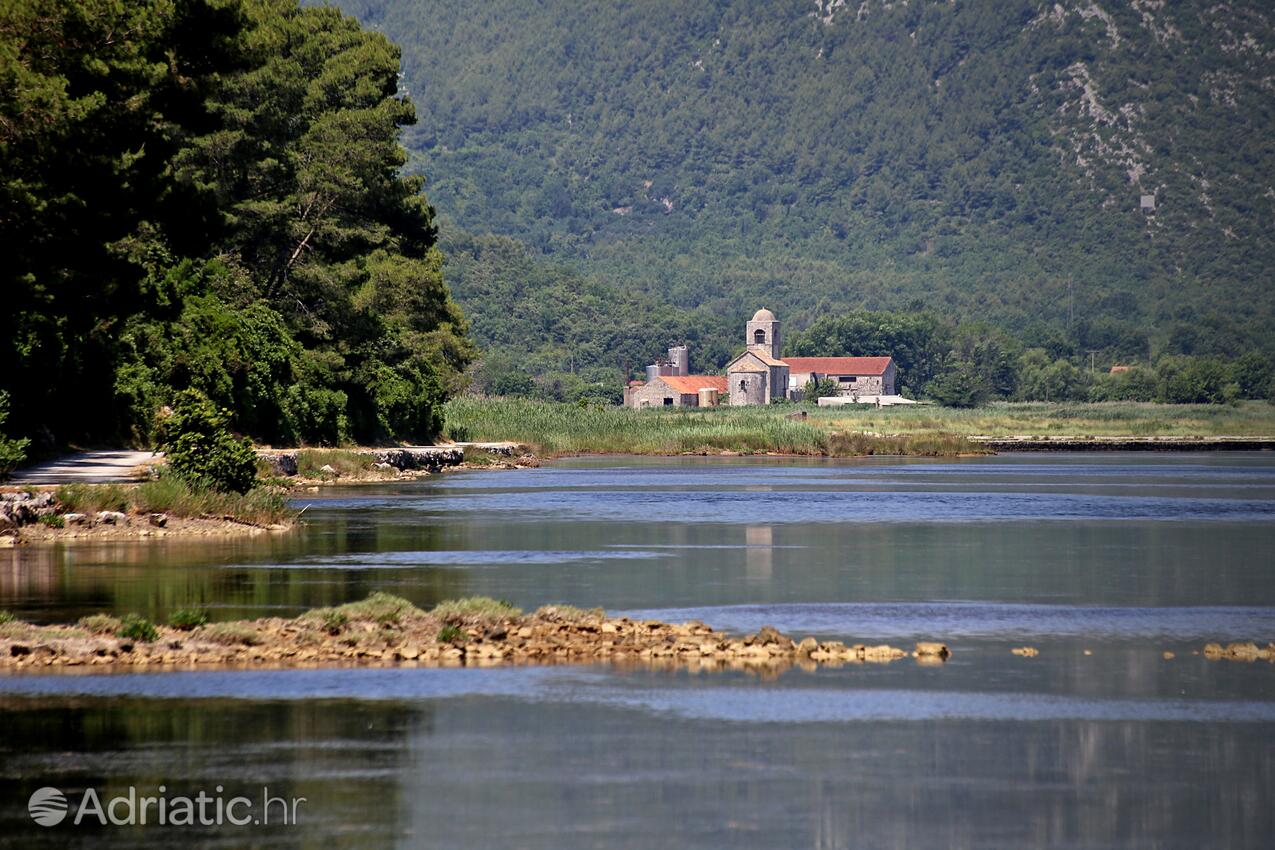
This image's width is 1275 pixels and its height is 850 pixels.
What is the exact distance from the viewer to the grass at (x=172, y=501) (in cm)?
3566

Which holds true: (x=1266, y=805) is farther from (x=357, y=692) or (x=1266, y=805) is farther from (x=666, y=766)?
(x=357, y=692)

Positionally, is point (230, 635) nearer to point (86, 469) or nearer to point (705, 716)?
point (705, 716)

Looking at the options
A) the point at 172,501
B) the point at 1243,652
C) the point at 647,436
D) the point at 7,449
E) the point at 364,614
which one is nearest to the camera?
the point at 1243,652

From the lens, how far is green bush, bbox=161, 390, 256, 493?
124 ft

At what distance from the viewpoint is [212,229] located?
4388cm

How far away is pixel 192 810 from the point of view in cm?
1384

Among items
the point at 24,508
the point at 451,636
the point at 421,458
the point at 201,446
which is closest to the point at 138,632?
the point at 451,636

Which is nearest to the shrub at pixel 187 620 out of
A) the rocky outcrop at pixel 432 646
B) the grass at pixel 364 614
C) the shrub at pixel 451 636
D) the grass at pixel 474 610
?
the rocky outcrop at pixel 432 646

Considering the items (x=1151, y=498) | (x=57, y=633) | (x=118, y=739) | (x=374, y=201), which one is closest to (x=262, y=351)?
(x=374, y=201)

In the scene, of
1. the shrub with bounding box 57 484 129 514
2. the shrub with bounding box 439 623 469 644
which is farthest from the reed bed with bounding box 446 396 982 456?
the shrub with bounding box 439 623 469 644

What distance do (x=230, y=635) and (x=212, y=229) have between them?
80.6 ft

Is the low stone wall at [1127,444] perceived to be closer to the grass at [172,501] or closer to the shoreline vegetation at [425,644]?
the grass at [172,501]

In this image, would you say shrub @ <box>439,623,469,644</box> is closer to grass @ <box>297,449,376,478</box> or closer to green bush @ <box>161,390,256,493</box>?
green bush @ <box>161,390,256,493</box>

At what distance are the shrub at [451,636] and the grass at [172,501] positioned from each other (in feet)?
54.0
